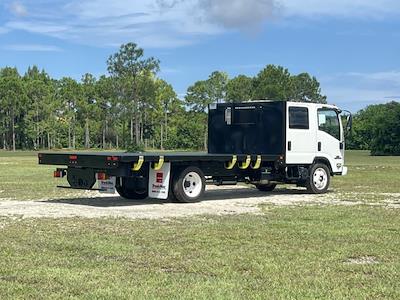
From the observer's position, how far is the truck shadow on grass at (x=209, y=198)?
16.4 meters

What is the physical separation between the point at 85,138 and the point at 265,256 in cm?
11554

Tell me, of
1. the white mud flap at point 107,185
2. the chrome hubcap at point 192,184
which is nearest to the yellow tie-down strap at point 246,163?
the chrome hubcap at point 192,184

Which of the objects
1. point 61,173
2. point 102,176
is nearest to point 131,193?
point 61,173

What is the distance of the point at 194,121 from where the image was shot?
11275cm

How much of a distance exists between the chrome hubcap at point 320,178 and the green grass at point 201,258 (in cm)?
689

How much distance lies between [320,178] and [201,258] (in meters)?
12.0

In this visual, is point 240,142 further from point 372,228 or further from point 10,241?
point 10,241

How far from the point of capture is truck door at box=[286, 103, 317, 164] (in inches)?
734

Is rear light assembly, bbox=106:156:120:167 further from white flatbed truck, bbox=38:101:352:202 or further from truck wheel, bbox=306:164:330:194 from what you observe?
truck wheel, bbox=306:164:330:194

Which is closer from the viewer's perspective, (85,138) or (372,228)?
(372,228)

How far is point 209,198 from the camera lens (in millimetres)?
18031

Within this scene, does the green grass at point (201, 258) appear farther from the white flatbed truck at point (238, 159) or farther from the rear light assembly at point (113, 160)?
the white flatbed truck at point (238, 159)

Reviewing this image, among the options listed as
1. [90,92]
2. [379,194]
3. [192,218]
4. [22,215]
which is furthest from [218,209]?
[90,92]

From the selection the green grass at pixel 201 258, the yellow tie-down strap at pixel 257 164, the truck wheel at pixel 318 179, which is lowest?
the green grass at pixel 201 258
